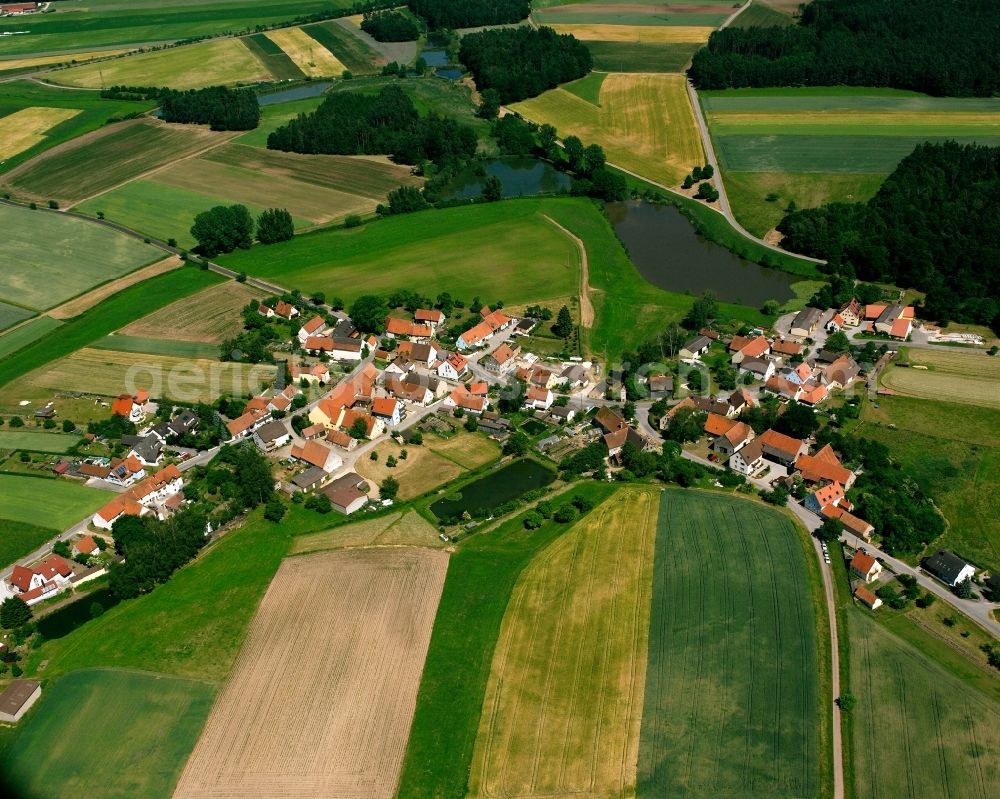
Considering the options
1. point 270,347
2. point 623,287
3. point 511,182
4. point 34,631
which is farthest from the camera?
point 511,182

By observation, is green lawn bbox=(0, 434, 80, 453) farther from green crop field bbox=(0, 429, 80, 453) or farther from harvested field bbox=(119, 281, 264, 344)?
harvested field bbox=(119, 281, 264, 344)

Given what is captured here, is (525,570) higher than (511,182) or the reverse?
the reverse

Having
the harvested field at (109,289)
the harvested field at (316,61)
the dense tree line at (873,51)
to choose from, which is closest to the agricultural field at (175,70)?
the harvested field at (316,61)

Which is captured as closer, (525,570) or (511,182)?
(525,570)

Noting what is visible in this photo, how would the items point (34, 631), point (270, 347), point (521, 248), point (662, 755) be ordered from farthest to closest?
point (521, 248), point (270, 347), point (34, 631), point (662, 755)

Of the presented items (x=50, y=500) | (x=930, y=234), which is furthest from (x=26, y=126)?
(x=930, y=234)

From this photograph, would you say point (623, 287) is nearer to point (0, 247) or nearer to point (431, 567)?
point (431, 567)

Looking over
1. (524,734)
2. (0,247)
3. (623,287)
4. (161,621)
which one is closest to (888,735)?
(524,734)
